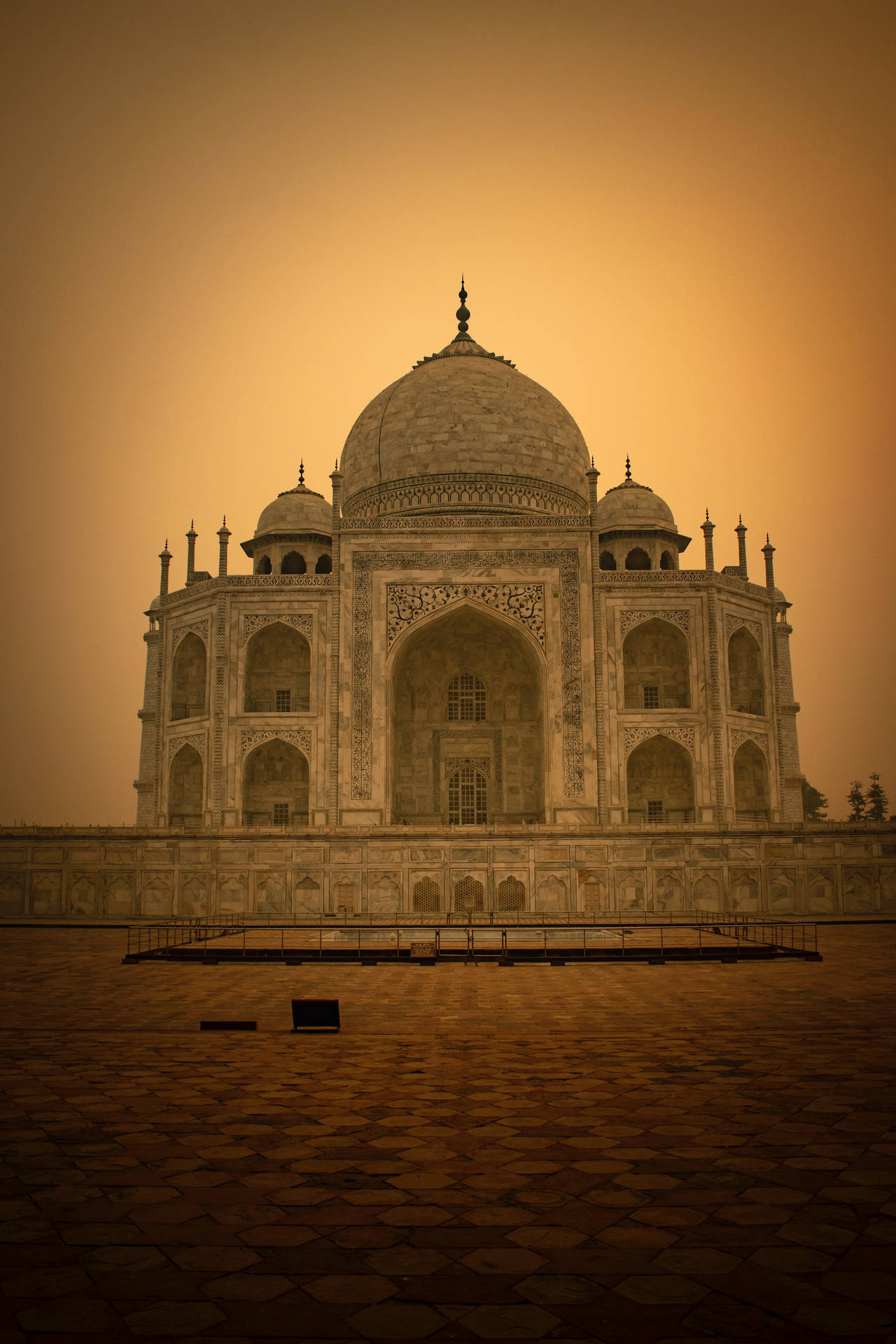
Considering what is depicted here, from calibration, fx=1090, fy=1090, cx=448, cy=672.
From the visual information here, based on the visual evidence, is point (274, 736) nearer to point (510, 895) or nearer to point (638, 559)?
point (510, 895)

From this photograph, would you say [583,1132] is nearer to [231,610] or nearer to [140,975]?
[140,975]

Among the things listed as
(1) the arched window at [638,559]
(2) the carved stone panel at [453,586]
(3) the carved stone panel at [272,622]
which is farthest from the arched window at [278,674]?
(1) the arched window at [638,559]

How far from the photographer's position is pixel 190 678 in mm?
30500

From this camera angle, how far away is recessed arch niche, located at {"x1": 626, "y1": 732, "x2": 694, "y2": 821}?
2864 cm

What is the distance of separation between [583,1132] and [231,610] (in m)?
25.0

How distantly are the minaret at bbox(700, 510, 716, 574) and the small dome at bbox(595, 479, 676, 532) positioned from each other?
126 inches

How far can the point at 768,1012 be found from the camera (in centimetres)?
794

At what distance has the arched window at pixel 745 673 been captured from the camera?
3011 centimetres

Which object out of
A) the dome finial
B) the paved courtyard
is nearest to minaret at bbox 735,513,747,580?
the dome finial

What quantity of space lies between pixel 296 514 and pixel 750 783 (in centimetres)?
1529

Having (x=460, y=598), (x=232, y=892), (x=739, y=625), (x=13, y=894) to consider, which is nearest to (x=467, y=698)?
(x=460, y=598)

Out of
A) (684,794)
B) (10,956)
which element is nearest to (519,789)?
(684,794)

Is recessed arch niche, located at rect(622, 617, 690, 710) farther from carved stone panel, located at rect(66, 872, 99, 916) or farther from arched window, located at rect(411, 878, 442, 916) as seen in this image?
carved stone panel, located at rect(66, 872, 99, 916)

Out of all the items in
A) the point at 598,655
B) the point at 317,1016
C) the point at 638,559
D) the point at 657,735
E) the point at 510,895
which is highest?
the point at 638,559
